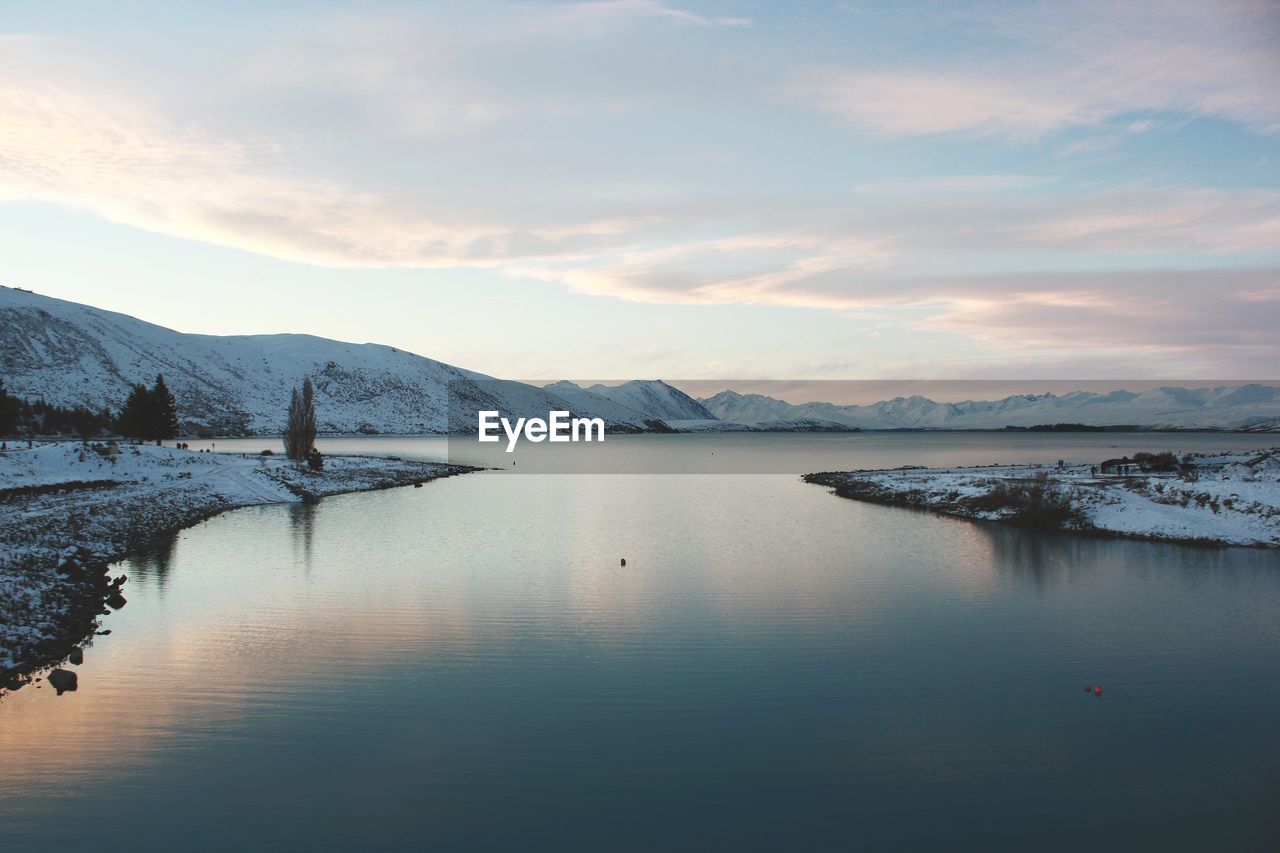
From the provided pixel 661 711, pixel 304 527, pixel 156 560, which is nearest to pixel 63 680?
pixel 661 711

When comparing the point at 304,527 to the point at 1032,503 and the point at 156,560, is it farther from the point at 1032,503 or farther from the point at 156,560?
the point at 1032,503

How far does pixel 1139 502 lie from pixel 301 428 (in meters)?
76.7

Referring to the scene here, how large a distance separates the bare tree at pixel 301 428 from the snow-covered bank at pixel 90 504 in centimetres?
243

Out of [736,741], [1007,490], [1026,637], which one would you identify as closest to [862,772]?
[736,741]

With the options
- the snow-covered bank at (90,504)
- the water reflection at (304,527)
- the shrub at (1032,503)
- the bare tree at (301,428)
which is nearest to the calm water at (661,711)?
the snow-covered bank at (90,504)

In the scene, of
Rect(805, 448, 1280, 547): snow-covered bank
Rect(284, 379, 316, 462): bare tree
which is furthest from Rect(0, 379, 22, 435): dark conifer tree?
Rect(805, 448, 1280, 547): snow-covered bank

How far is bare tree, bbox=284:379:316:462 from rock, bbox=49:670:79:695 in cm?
6370

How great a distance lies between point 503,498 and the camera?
253 feet

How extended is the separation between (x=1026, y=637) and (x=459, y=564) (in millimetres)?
26228

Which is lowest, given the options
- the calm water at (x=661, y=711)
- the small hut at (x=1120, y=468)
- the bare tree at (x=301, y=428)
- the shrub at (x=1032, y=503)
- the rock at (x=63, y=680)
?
the calm water at (x=661, y=711)

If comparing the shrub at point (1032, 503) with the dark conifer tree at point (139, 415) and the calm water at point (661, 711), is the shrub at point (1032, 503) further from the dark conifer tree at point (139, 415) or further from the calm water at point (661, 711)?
the dark conifer tree at point (139, 415)

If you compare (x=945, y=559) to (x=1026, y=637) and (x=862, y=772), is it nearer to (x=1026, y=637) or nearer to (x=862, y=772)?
(x=1026, y=637)

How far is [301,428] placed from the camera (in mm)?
84375

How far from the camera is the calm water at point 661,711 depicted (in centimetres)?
1487
